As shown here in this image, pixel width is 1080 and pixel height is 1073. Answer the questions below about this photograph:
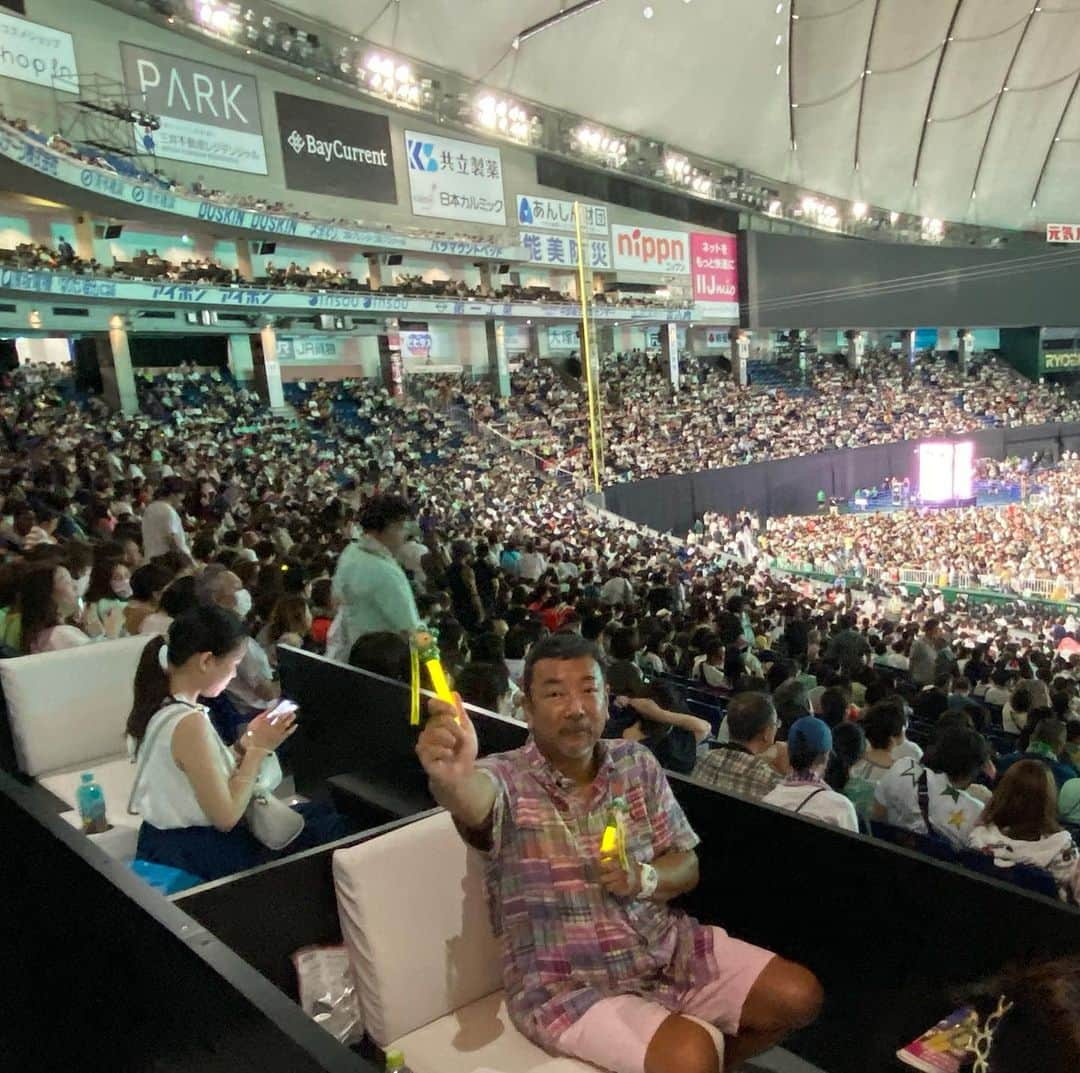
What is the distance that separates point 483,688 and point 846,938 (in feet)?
5.28

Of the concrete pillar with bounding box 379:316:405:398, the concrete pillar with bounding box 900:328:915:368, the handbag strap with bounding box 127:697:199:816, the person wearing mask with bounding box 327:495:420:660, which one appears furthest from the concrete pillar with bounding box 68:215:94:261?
the concrete pillar with bounding box 900:328:915:368

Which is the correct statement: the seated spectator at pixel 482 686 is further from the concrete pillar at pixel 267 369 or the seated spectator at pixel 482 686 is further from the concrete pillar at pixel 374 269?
the concrete pillar at pixel 374 269

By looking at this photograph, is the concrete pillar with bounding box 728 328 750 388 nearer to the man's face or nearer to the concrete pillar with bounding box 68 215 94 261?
the concrete pillar with bounding box 68 215 94 261

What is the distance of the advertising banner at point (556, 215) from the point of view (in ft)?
Answer: 88.7

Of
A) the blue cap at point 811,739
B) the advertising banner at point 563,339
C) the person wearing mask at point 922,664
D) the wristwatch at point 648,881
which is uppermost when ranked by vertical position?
the advertising banner at point 563,339

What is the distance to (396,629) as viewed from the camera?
3.70 metres

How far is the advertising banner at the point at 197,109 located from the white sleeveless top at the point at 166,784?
62.7ft

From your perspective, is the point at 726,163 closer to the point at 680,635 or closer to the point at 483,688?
the point at 680,635

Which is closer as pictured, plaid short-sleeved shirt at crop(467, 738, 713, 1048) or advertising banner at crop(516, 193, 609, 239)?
plaid short-sleeved shirt at crop(467, 738, 713, 1048)

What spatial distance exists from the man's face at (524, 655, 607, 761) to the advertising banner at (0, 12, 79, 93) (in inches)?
750

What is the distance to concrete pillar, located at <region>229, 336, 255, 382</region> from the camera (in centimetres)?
2089

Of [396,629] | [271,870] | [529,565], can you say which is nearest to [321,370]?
[529,565]

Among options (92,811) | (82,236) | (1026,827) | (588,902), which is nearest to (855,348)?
(82,236)

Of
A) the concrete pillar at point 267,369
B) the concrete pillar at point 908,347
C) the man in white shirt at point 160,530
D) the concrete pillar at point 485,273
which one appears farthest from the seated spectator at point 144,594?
the concrete pillar at point 908,347
